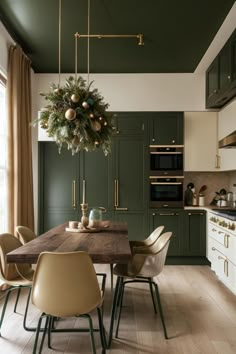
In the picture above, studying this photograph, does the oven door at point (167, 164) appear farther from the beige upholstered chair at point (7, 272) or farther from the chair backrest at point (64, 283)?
the chair backrest at point (64, 283)

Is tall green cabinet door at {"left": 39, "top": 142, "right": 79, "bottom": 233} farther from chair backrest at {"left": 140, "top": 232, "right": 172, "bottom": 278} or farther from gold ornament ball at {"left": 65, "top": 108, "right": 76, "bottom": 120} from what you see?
chair backrest at {"left": 140, "top": 232, "right": 172, "bottom": 278}

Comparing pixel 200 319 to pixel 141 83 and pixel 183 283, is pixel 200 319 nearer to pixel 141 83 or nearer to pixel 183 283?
pixel 183 283

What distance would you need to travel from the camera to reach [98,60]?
4.98 meters

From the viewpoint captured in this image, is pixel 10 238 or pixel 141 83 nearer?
pixel 10 238

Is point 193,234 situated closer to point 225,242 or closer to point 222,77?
point 225,242

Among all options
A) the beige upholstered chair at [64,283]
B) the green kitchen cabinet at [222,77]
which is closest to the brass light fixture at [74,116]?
the beige upholstered chair at [64,283]

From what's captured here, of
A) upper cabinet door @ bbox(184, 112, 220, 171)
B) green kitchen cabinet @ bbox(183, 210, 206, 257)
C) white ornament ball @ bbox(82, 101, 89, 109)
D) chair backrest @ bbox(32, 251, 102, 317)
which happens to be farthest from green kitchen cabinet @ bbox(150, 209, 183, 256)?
chair backrest @ bbox(32, 251, 102, 317)

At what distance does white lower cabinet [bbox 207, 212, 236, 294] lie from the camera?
3.78 metres

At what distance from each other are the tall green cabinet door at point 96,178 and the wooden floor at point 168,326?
162 cm

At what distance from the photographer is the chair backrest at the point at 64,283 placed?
2.01 meters

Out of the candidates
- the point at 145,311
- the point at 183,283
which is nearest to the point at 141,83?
the point at 183,283

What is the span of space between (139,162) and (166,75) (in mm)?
1462

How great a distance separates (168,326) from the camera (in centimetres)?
298

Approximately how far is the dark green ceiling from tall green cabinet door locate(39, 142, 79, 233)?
4.63 ft
